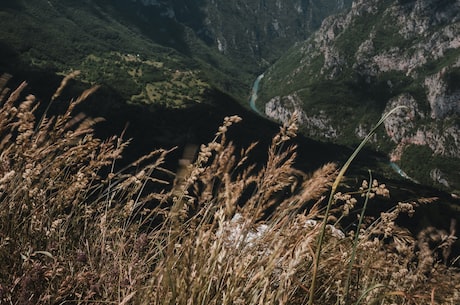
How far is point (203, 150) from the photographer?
101 inches

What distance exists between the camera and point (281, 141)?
2461mm

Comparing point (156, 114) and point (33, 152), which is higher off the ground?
point (33, 152)

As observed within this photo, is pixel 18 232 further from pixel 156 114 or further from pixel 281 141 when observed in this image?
pixel 156 114

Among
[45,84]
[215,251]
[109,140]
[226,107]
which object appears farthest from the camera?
[226,107]

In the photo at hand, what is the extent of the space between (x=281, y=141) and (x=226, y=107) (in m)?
195

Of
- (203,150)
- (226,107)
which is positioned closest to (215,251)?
(203,150)

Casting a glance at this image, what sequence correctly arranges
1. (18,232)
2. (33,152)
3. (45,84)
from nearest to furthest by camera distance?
(18,232) → (33,152) → (45,84)

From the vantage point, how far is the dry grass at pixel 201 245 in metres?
1.89

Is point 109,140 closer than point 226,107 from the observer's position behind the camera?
Yes

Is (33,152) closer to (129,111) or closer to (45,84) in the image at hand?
(45,84)

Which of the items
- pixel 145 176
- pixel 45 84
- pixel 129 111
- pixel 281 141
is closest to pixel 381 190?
pixel 281 141

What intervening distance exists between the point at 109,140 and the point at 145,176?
1.70 ft

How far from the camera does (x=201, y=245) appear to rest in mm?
2070

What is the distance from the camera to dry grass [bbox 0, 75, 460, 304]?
189 centimetres
